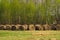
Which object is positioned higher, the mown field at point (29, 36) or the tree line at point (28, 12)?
the tree line at point (28, 12)

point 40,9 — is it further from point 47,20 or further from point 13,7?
point 13,7

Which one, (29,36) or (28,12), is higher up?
(28,12)

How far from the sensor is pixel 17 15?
1988cm

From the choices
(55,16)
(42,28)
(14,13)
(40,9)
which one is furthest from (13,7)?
(42,28)

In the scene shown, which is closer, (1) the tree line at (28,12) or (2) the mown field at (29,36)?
(2) the mown field at (29,36)

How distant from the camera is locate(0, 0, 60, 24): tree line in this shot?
1944 cm

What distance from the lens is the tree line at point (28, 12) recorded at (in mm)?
19438

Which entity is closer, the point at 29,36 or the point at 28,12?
the point at 29,36

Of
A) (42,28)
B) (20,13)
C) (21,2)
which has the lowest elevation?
(42,28)

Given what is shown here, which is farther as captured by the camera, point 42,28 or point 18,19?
point 18,19

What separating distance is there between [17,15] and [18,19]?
49 centimetres

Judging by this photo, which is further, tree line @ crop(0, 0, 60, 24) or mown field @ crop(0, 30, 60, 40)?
tree line @ crop(0, 0, 60, 24)

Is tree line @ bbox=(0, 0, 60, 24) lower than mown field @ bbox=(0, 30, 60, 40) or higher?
higher

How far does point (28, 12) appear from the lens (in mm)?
19594
